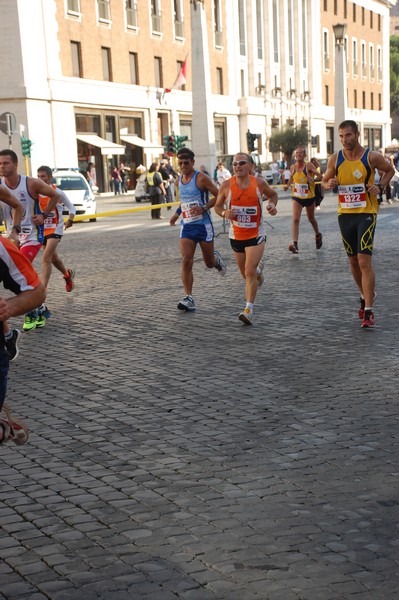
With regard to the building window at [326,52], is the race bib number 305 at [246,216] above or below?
below

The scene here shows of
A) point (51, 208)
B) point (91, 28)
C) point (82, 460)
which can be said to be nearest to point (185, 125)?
point (91, 28)

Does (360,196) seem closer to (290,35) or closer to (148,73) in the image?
(148,73)

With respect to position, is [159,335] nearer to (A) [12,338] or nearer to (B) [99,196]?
(A) [12,338]

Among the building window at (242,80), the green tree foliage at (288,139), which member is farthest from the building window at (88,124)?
the green tree foliage at (288,139)

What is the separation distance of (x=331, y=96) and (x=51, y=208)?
74432 millimetres

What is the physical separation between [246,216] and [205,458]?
5120mm

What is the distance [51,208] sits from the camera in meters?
9.91

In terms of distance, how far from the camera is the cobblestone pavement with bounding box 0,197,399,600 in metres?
3.50

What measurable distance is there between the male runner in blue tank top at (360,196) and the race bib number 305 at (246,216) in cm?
101

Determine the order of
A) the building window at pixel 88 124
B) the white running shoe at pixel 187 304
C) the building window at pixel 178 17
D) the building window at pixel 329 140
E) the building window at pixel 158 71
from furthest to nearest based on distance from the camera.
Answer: the building window at pixel 329 140
the building window at pixel 178 17
the building window at pixel 158 71
the building window at pixel 88 124
the white running shoe at pixel 187 304

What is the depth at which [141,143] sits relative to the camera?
49.0 metres

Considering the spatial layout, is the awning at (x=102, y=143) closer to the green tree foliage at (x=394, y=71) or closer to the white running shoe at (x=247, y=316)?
the white running shoe at (x=247, y=316)

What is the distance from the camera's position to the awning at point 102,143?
4438 cm

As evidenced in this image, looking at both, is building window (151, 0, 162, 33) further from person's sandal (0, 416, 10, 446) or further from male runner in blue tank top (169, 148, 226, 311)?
person's sandal (0, 416, 10, 446)
